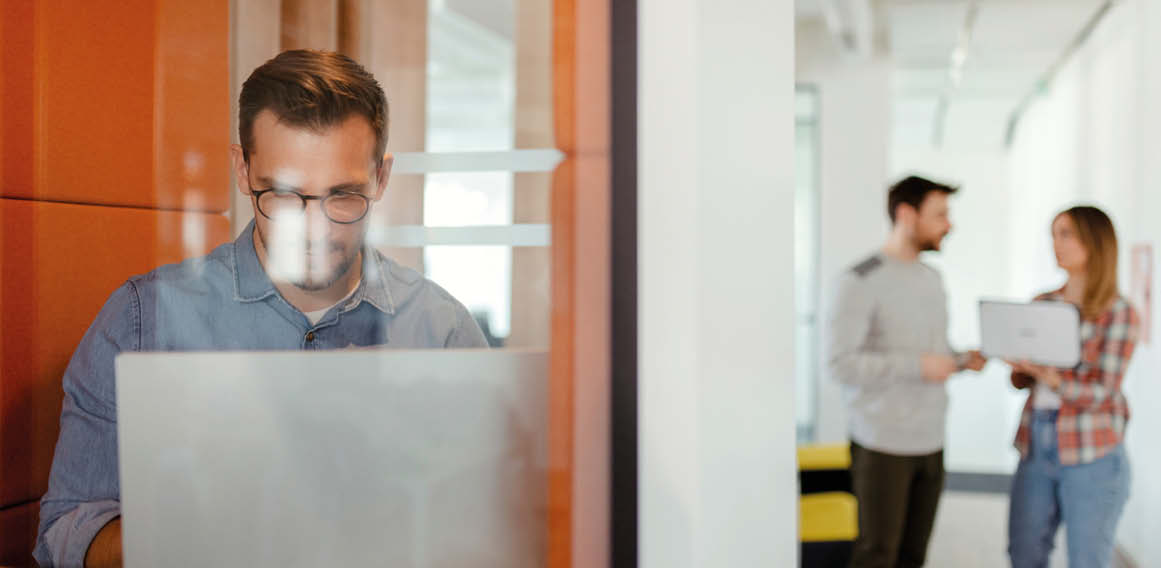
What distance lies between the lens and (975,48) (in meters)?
5.79

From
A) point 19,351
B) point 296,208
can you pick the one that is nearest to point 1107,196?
point 296,208

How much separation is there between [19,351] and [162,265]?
0.31 m

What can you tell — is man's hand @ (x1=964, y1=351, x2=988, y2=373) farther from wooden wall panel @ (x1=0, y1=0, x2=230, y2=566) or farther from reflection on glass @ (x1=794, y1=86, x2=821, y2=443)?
wooden wall panel @ (x1=0, y1=0, x2=230, y2=566)

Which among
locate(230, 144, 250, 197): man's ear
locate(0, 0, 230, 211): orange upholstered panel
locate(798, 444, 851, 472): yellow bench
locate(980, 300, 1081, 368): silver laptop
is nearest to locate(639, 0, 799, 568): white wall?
locate(230, 144, 250, 197): man's ear

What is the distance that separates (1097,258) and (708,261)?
2.52m

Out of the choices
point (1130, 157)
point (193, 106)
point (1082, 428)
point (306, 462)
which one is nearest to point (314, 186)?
point (193, 106)

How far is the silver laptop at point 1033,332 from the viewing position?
9.50 feet

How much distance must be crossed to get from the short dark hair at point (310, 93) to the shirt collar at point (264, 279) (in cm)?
15

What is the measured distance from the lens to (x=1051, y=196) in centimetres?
681

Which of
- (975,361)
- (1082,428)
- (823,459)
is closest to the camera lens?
(1082,428)

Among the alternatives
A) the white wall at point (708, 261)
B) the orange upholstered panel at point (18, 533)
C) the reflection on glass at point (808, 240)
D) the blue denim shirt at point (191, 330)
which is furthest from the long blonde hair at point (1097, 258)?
the orange upholstered panel at point (18, 533)

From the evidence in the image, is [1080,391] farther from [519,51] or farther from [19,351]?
[19,351]

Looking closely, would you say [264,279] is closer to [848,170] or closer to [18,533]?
[18,533]

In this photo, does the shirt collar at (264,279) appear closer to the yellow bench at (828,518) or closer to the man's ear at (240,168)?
the man's ear at (240,168)
